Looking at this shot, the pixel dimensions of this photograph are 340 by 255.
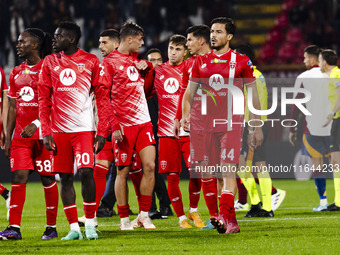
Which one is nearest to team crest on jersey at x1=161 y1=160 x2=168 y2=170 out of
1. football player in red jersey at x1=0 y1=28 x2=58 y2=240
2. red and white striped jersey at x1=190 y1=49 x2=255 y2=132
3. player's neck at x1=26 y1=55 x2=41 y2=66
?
red and white striped jersey at x1=190 y1=49 x2=255 y2=132

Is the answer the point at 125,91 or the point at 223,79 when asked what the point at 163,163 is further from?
the point at 223,79

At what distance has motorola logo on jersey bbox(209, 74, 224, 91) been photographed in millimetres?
6794

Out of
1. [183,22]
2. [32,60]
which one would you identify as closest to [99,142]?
[32,60]

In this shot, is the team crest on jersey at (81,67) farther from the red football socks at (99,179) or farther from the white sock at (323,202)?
the white sock at (323,202)

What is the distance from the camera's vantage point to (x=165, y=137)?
786cm

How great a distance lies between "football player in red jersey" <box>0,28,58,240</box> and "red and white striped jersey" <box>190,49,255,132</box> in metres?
1.57

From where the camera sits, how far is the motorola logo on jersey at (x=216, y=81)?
679 cm

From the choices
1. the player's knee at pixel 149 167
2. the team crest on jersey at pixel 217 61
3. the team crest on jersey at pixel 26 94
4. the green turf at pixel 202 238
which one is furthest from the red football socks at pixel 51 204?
the team crest on jersey at pixel 217 61

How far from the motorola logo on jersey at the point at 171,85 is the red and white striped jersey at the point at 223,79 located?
985 millimetres

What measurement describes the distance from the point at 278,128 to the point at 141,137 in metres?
8.75

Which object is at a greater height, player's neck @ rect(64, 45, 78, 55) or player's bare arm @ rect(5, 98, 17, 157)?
player's neck @ rect(64, 45, 78, 55)

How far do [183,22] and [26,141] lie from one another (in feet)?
44.0

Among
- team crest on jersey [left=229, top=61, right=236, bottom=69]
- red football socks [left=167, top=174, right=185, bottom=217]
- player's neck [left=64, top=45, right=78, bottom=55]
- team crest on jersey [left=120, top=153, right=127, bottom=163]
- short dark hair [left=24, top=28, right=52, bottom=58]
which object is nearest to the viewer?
player's neck [left=64, top=45, right=78, bottom=55]

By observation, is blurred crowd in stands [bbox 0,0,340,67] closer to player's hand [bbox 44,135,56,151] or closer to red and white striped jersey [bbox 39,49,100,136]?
red and white striped jersey [bbox 39,49,100,136]
